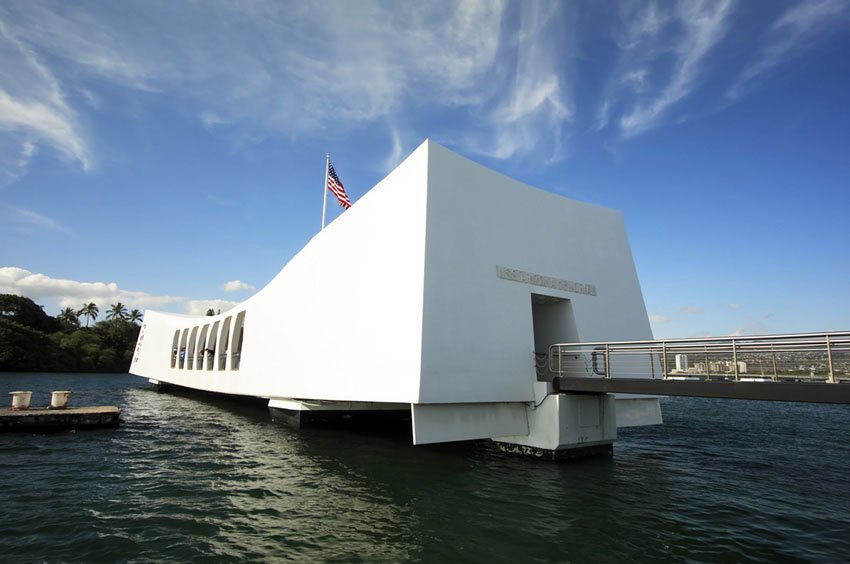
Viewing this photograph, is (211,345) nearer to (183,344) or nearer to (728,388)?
(183,344)

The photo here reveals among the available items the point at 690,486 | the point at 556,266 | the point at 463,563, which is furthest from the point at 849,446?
the point at 463,563

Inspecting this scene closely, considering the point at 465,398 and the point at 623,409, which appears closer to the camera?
the point at 465,398

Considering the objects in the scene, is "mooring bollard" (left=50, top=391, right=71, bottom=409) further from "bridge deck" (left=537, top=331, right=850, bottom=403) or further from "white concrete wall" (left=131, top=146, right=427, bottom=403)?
"bridge deck" (left=537, top=331, right=850, bottom=403)

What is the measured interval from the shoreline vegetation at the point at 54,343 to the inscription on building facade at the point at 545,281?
6496 centimetres

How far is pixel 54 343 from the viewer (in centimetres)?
5988

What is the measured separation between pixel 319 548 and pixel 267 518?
5.69ft

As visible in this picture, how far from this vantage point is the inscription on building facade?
12886 millimetres

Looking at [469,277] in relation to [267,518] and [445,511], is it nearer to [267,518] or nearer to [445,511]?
[445,511]

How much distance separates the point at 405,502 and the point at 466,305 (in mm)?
4944

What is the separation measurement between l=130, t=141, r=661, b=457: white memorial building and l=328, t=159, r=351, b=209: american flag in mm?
2625

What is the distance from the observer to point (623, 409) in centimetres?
1437

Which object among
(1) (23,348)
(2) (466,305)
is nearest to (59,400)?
(2) (466,305)

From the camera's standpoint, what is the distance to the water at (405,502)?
6465 millimetres

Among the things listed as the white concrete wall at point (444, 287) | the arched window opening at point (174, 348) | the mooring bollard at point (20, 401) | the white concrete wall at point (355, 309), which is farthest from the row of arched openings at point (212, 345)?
the white concrete wall at point (444, 287)
